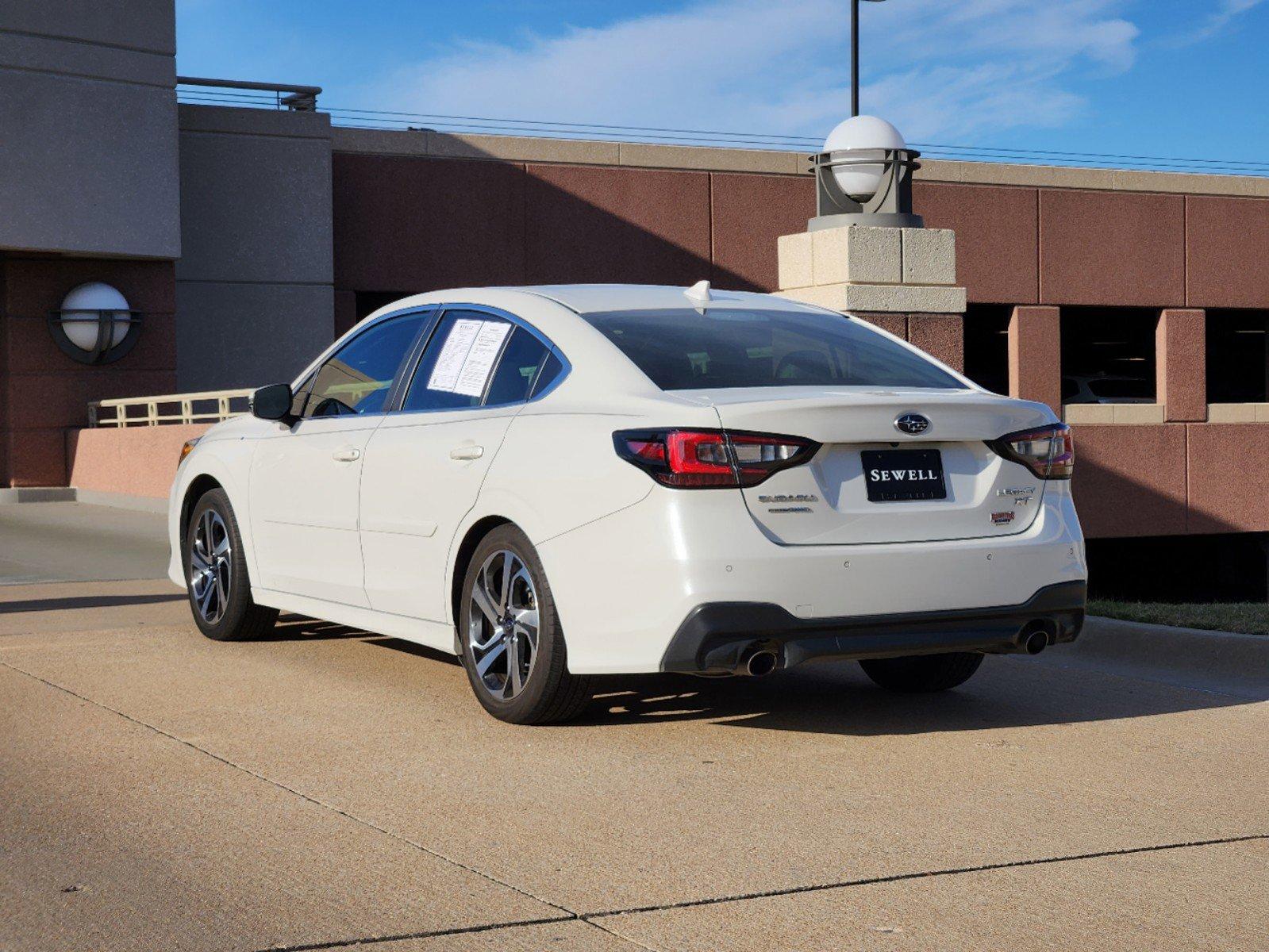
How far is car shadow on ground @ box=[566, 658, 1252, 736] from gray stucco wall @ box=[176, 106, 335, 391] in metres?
20.0

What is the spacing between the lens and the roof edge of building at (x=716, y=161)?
27031 millimetres

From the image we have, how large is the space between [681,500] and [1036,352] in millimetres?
24993

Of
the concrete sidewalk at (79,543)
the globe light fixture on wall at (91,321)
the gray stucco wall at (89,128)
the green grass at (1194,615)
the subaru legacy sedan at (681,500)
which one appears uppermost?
the gray stucco wall at (89,128)

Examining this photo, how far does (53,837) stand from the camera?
4.71 metres

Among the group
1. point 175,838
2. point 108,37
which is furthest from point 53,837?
point 108,37

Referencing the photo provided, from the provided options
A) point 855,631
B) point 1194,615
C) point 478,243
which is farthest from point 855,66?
point 855,631

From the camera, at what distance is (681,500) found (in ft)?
18.2

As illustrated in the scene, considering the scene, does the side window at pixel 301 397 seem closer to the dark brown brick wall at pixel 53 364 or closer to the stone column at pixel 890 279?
the stone column at pixel 890 279

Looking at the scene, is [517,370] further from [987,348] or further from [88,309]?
[987,348]

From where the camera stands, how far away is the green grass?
347 inches

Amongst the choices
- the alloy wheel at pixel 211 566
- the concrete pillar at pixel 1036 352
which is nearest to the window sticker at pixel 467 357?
the alloy wheel at pixel 211 566

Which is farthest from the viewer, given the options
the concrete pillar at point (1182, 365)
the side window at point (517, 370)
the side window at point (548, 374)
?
the concrete pillar at point (1182, 365)

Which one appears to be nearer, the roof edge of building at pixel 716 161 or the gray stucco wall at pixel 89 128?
the gray stucco wall at pixel 89 128

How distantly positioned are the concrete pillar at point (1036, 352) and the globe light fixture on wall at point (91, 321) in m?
14.6
